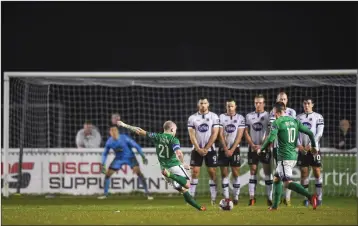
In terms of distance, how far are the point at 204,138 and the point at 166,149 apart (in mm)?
2724

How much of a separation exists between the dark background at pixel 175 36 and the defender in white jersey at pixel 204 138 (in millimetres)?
7770

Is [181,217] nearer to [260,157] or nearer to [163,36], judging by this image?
[260,157]

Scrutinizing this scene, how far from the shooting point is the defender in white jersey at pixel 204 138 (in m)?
15.2

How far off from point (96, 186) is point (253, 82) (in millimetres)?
4727

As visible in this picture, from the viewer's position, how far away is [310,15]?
80.2ft

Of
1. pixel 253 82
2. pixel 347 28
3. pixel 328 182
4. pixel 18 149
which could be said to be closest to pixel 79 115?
pixel 18 149

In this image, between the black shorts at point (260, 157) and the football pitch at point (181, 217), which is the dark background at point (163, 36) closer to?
the black shorts at point (260, 157)

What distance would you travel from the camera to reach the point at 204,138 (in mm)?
15430

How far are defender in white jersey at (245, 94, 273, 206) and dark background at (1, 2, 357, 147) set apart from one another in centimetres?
818

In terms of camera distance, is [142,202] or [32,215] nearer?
[32,215]

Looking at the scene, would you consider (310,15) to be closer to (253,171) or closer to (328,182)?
(328,182)

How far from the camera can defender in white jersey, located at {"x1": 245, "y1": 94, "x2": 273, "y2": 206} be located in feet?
49.6

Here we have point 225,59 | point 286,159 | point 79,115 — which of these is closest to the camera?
point 286,159

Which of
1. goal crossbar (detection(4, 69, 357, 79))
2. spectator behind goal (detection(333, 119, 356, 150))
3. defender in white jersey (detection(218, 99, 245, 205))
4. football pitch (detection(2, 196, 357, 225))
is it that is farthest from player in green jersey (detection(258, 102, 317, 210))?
spectator behind goal (detection(333, 119, 356, 150))
